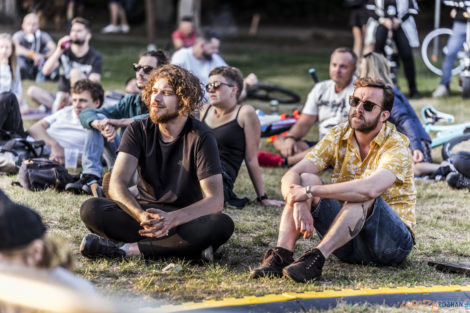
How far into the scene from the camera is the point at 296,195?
4086 millimetres

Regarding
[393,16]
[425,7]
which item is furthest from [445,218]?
[425,7]

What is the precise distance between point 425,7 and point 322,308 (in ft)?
76.8

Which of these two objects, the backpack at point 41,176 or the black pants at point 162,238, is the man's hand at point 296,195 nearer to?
the black pants at point 162,238

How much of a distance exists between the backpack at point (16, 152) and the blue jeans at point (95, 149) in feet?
2.58

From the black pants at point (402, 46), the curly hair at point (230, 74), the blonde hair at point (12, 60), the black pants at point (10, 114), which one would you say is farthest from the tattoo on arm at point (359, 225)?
the black pants at point (402, 46)

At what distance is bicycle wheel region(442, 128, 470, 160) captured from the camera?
23.8 ft

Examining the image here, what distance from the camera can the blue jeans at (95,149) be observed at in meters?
6.22

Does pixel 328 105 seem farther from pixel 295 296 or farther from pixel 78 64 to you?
pixel 78 64

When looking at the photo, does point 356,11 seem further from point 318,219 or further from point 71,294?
point 71,294

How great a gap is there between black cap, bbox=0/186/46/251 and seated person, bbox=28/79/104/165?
4.21 meters

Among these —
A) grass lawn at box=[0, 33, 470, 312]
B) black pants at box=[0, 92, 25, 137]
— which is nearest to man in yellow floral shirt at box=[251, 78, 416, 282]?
grass lawn at box=[0, 33, 470, 312]

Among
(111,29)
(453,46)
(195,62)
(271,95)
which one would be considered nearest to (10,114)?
(195,62)

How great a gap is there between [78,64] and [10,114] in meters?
2.53

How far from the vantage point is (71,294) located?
1697 millimetres
